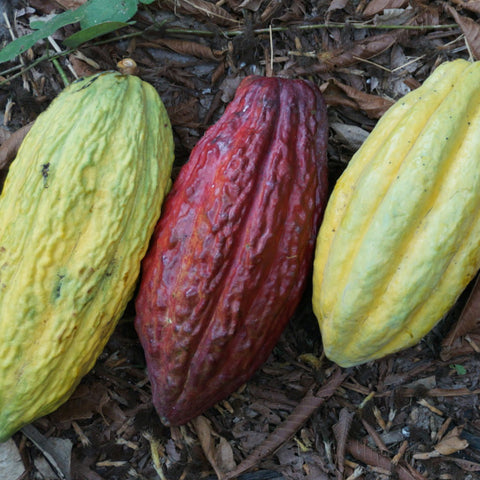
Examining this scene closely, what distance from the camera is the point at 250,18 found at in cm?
209

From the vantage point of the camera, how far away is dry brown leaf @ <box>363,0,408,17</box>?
6.63 feet

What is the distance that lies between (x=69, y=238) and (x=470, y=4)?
1.74 meters

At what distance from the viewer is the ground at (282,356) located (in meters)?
1.92

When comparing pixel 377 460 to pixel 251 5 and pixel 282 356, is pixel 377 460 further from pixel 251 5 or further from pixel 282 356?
pixel 251 5

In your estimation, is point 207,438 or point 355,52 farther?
point 355,52

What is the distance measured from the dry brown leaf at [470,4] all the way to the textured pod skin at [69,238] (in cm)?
131

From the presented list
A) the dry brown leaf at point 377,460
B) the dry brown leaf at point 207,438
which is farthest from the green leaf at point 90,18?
the dry brown leaf at point 377,460

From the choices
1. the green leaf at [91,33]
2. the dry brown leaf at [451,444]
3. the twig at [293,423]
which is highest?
the green leaf at [91,33]

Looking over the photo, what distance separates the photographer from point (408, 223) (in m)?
1.55

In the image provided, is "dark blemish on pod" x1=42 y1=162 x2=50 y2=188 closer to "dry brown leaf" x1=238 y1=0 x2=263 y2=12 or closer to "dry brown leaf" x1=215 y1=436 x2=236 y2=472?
"dry brown leaf" x1=238 y1=0 x2=263 y2=12

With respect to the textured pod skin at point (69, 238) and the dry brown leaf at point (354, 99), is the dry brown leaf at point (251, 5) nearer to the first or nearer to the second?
the dry brown leaf at point (354, 99)

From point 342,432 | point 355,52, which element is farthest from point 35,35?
point 342,432

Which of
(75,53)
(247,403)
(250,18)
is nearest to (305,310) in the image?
(247,403)

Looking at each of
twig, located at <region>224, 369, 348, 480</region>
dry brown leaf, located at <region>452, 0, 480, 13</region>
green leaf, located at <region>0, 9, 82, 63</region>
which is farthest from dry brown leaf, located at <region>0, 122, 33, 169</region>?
dry brown leaf, located at <region>452, 0, 480, 13</region>
